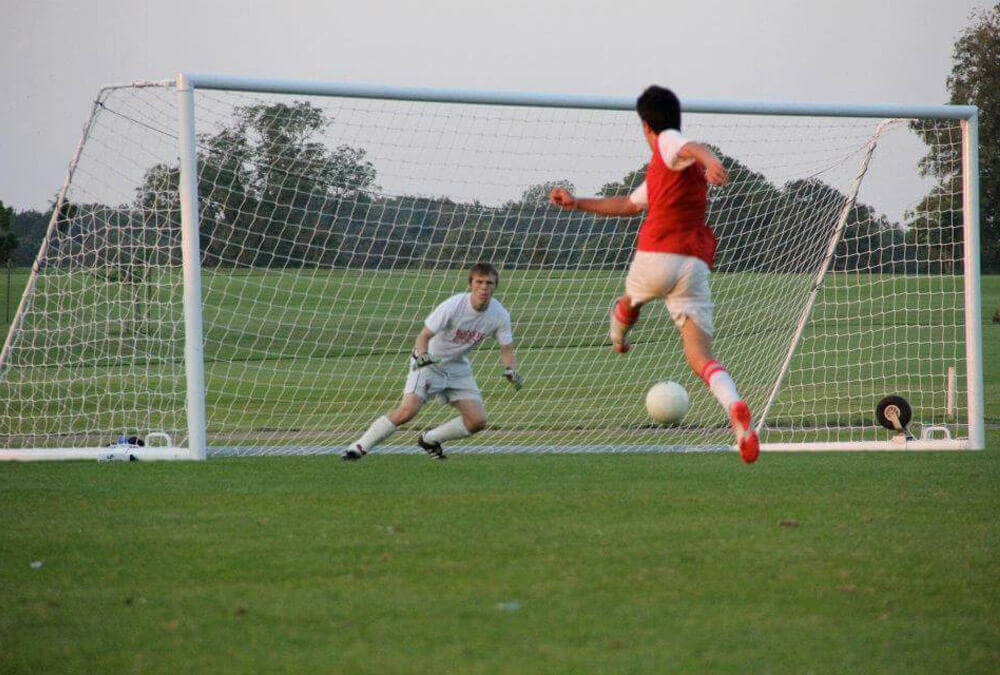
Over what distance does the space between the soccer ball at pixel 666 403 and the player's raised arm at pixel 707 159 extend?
9.91 ft

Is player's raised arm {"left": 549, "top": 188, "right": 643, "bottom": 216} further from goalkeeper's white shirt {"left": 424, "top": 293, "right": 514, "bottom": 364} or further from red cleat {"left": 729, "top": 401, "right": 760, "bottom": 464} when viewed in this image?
goalkeeper's white shirt {"left": 424, "top": 293, "right": 514, "bottom": 364}

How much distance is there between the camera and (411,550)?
6.04 m

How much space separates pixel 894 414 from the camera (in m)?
11.6

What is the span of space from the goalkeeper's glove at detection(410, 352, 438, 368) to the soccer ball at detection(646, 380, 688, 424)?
1.91 meters

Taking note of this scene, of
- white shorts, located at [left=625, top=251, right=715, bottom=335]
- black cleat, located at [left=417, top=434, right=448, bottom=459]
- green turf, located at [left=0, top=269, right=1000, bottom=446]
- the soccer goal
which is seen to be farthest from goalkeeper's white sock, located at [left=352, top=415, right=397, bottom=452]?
white shorts, located at [left=625, top=251, right=715, bottom=335]

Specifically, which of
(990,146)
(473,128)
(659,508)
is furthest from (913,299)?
(659,508)

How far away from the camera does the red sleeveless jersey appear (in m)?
6.96

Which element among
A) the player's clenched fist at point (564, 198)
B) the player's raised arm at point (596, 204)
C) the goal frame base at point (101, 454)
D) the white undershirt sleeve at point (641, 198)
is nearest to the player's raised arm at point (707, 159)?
the white undershirt sleeve at point (641, 198)

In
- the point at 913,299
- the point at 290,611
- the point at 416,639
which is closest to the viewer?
the point at 416,639

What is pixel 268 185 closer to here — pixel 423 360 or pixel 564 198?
pixel 423 360

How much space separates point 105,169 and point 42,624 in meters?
6.93

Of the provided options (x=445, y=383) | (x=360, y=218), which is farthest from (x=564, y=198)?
(x=360, y=218)

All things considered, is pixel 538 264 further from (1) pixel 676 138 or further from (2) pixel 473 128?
(1) pixel 676 138

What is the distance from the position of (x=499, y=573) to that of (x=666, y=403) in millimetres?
4068
